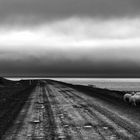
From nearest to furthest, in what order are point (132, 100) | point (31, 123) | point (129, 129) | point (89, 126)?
1. point (129, 129)
2. point (89, 126)
3. point (31, 123)
4. point (132, 100)

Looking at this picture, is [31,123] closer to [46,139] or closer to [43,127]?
[43,127]

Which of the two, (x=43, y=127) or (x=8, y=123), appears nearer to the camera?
(x=43, y=127)

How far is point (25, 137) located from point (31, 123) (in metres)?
3.00

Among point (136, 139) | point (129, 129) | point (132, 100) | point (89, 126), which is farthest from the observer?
point (132, 100)

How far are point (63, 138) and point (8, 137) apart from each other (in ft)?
6.76

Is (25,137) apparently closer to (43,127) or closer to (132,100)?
(43,127)

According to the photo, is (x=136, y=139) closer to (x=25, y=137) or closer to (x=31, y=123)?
(x=25, y=137)

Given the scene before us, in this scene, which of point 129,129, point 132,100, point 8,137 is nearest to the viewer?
point 8,137

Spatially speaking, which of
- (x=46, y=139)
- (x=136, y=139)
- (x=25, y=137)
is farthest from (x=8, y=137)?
(x=136, y=139)

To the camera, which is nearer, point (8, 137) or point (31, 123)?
point (8, 137)

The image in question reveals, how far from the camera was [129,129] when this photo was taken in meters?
11.0

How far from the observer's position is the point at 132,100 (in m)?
22.4

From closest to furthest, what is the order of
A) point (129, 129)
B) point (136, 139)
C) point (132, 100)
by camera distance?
point (136, 139)
point (129, 129)
point (132, 100)

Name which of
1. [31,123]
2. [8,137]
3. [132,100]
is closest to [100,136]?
[8,137]
